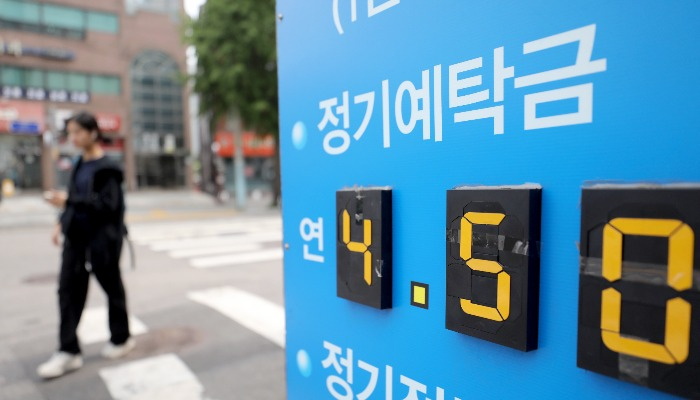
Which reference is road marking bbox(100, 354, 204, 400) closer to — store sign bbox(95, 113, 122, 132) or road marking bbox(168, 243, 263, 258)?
road marking bbox(168, 243, 263, 258)

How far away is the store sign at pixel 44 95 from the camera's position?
2630 cm

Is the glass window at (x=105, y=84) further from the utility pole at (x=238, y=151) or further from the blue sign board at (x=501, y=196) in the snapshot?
the blue sign board at (x=501, y=196)

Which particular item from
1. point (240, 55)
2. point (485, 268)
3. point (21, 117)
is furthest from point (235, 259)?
point (21, 117)

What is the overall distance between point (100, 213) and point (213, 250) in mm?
5385

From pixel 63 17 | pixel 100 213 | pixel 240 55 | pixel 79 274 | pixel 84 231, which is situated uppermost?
pixel 63 17

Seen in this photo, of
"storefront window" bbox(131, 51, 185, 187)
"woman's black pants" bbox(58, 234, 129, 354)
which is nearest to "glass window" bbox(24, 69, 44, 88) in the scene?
"storefront window" bbox(131, 51, 185, 187)

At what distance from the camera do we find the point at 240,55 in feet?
52.2

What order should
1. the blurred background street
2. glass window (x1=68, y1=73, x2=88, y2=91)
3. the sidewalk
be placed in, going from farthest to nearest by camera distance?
1. glass window (x1=68, y1=73, x2=88, y2=91)
2. the sidewalk
3. the blurred background street

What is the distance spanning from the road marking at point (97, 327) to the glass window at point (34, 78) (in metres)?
28.7

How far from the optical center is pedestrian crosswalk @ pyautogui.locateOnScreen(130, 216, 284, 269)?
787cm

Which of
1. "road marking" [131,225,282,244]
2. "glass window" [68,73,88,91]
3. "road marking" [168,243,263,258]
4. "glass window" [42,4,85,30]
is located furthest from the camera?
"glass window" [68,73,88,91]

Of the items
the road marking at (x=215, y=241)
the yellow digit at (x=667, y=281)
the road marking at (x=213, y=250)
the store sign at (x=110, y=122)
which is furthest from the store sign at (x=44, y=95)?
the yellow digit at (x=667, y=281)

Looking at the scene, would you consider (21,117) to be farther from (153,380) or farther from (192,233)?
(153,380)

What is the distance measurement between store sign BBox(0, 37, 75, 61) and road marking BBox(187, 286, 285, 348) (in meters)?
28.9
